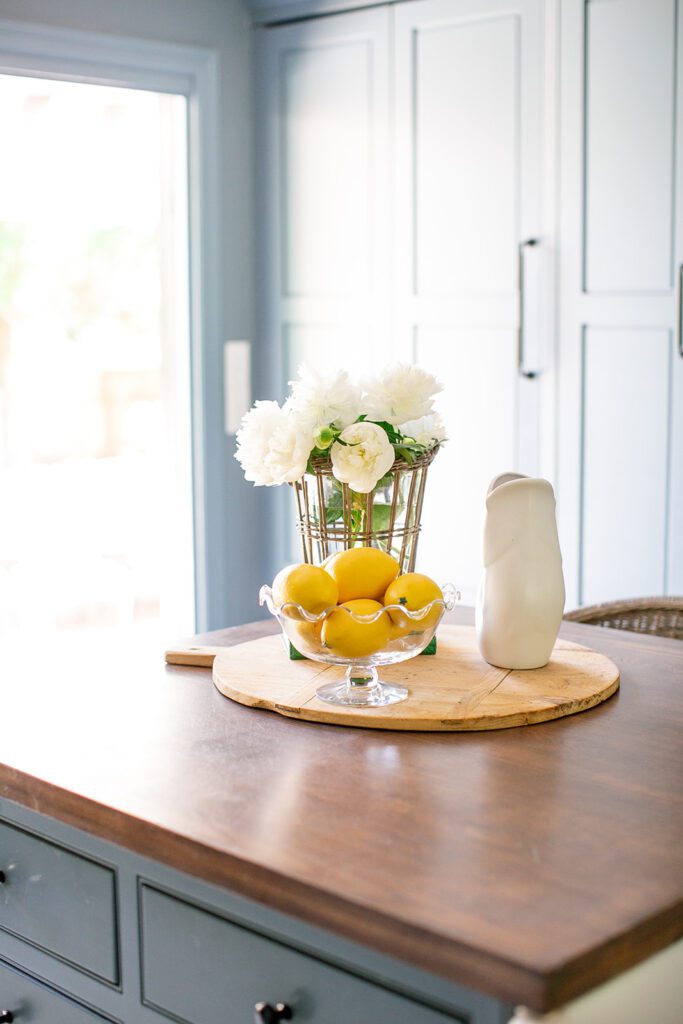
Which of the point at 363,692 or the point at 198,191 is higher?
the point at 198,191

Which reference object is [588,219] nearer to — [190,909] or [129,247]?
[190,909]

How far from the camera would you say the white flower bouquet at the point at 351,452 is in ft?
5.24

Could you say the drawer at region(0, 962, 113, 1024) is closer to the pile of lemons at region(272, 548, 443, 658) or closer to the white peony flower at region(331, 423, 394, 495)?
the pile of lemons at region(272, 548, 443, 658)

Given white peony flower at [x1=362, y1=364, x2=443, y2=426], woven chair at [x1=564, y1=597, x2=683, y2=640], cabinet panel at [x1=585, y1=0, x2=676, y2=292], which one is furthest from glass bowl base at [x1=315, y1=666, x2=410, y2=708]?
cabinet panel at [x1=585, y1=0, x2=676, y2=292]

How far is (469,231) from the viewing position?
139 inches

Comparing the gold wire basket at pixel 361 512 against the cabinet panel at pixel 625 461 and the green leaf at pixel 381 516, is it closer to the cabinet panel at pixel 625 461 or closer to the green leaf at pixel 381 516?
the green leaf at pixel 381 516

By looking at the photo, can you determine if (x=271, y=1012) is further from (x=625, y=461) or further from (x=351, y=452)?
(x=625, y=461)

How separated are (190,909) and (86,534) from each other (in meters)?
3.85

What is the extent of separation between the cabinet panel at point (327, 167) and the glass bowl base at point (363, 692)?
96.0 inches

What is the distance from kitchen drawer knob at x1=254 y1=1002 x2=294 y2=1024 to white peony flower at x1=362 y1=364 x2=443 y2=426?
75cm

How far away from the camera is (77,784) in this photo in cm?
128

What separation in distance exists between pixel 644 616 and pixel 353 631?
3.18 ft

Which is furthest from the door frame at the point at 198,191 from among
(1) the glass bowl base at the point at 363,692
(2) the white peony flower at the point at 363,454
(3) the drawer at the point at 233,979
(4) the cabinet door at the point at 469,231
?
(3) the drawer at the point at 233,979

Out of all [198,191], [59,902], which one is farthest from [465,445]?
[59,902]
